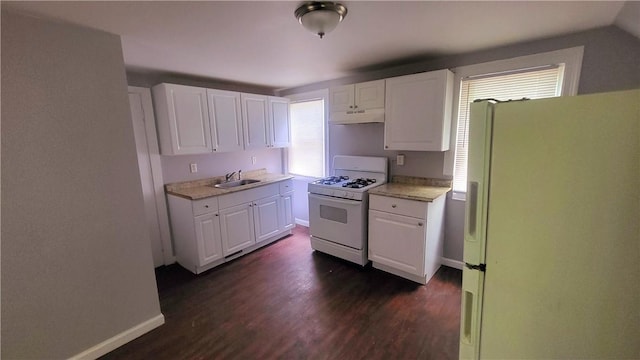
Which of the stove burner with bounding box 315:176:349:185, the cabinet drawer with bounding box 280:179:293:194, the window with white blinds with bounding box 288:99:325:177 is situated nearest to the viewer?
the stove burner with bounding box 315:176:349:185

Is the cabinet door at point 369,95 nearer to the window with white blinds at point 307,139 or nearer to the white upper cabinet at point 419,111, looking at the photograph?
the white upper cabinet at point 419,111

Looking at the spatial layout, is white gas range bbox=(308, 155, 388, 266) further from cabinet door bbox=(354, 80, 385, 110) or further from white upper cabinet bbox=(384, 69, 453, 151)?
cabinet door bbox=(354, 80, 385, 110)

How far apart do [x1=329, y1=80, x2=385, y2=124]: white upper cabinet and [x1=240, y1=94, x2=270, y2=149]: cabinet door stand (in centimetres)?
99

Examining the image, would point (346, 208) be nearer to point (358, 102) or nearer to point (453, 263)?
point (358, 102)

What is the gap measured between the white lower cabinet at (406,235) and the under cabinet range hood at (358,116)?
849mm

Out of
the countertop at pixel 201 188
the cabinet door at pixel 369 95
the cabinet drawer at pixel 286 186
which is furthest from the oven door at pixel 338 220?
the cabinet door at pixel 369 95

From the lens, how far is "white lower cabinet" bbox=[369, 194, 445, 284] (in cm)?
241

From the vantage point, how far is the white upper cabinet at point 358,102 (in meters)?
2.77

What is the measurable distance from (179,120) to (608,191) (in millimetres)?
3153

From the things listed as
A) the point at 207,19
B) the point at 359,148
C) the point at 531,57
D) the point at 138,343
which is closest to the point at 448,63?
the point at 531,57

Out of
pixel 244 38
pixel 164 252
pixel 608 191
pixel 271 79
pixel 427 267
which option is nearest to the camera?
pixel 608 191

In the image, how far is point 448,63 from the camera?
2.55 metres

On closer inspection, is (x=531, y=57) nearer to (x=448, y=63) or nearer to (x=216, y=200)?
(x=448, y=63)

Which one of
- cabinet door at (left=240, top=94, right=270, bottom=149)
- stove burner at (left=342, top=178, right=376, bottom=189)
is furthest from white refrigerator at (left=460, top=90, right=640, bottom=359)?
cabinet door at (left=240, top=94, right=270, bottom=149)
